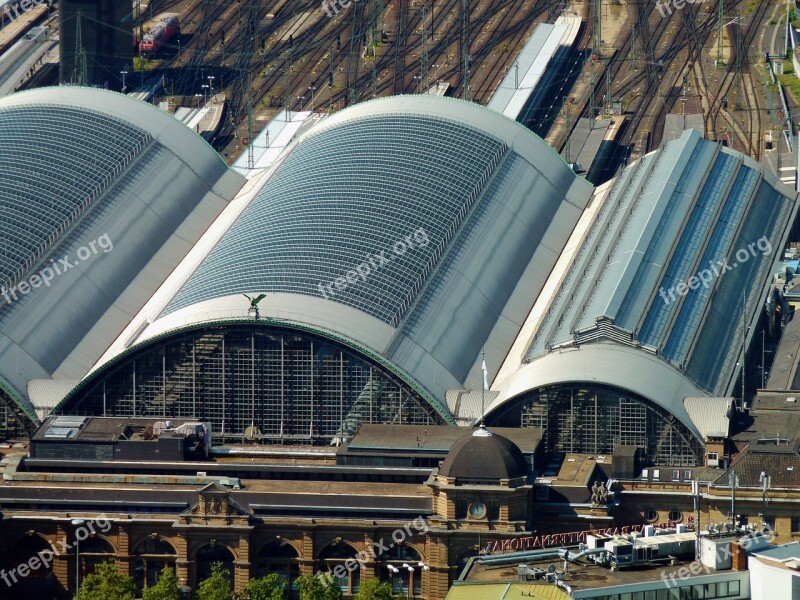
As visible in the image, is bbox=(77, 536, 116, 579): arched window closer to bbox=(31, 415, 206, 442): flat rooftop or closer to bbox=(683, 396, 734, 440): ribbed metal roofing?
bbox=(31, 415, 206, 442): flat rooftop

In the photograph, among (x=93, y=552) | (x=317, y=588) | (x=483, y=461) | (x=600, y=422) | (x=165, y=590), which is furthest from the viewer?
(x=600, y=422)

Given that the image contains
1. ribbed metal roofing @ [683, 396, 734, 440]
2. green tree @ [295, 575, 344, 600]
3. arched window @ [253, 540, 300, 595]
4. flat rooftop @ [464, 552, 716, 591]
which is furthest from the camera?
ribbed metal roofing @ [683, 396, 734, 440]

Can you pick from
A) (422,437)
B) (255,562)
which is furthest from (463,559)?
(422,437)

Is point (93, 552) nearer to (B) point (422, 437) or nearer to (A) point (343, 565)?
(A) point (343, 565)

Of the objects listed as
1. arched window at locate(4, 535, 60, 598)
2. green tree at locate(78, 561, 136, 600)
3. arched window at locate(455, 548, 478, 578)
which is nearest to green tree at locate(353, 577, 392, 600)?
arched window at locate(455, 548, 478, 578)

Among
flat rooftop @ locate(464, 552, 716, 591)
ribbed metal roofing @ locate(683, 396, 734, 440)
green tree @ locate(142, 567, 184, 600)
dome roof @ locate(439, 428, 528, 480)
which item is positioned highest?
ribbed metal roofing @ locate(683, 396, 734, 440)

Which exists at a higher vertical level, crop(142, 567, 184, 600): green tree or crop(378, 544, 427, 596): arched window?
crop(378, 544, 427, 596): arched window

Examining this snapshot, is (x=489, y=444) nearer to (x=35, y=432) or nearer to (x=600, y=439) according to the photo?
(x=600, y=439)
